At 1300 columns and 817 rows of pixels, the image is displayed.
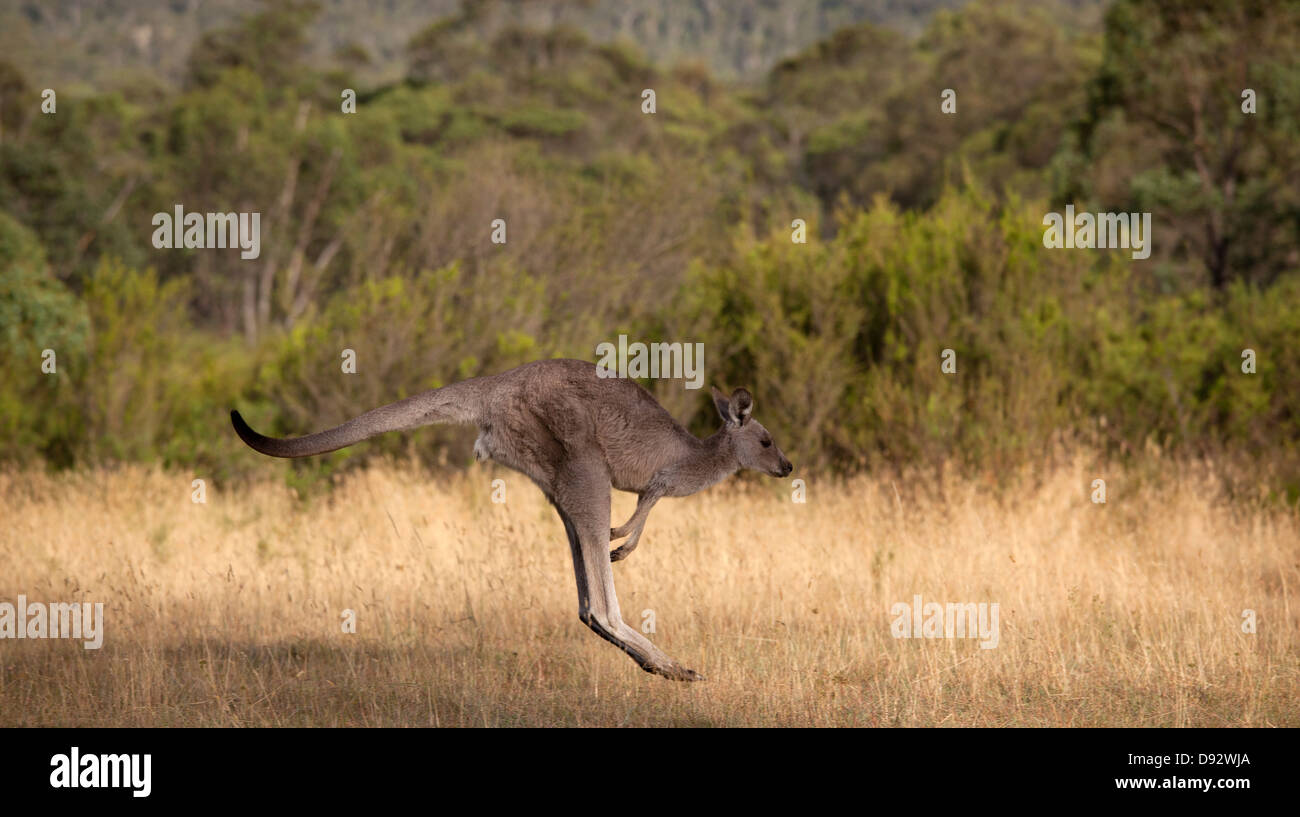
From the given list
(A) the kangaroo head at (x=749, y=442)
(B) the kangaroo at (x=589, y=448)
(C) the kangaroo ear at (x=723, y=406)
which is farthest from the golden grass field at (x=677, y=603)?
(C) the kangaroo ear at (x=723, y=406)

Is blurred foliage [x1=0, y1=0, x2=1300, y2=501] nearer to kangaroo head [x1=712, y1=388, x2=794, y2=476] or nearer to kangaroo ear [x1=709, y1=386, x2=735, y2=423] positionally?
kangaroo head [x1=712, y1=388, x2=794, y2=476]

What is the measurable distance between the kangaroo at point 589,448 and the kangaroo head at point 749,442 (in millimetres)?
100

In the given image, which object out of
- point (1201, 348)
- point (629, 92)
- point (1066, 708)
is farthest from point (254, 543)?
point (629, 92)

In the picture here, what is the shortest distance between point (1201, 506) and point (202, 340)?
11514 mm

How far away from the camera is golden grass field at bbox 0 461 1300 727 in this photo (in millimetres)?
5895

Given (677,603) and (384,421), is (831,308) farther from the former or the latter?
(384,421)

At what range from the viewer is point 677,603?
24.8ft

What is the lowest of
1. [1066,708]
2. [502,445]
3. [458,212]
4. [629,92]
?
[1066,708]

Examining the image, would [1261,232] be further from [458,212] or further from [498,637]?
[498,637]

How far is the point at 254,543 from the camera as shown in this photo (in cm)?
933

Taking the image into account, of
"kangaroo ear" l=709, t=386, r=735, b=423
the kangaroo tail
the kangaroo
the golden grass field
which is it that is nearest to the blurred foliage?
the golden grass field

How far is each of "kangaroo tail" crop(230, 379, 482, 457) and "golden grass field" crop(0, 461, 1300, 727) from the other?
4.25 feet

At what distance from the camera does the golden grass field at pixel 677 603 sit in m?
5.89

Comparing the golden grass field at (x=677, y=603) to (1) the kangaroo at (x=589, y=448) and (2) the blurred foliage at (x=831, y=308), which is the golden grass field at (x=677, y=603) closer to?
(1) the kangaroo at (x=589, y=448)
